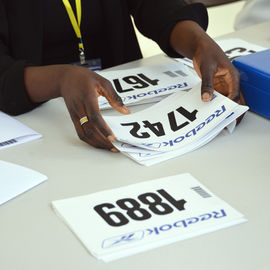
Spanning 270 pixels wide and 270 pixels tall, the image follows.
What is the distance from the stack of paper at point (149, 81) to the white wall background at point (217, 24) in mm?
1733

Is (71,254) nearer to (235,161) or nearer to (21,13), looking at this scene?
(235,161)

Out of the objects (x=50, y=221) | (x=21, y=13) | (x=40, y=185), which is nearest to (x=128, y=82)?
(x=21, y=13)

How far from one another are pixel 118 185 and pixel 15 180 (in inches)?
7.2

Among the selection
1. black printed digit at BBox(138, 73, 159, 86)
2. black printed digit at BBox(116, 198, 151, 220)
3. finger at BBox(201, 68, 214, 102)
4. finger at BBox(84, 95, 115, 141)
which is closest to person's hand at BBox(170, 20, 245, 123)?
finger at BBox(201, 68, 214, 102)

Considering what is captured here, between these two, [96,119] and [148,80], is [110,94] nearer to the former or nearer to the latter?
[96,119]

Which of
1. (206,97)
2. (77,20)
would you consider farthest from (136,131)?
(77,20)

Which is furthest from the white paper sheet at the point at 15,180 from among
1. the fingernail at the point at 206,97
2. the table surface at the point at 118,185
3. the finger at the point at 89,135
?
the fingernail at the point at 206,97

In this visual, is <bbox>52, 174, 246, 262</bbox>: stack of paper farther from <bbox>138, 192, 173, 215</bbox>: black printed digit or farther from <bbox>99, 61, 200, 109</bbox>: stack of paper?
<bbox>99, 61, 200, 109</bbox>: stack of paper

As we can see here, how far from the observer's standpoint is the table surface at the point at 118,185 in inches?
30.5

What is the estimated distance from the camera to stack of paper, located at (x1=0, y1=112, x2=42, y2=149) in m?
1.13

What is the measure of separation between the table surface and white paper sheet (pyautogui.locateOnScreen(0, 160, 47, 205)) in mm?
14

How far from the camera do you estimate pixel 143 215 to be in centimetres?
85

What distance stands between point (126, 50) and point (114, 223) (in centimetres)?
103

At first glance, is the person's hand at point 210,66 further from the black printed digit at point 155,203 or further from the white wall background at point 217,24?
the white wall background at point 217,24
